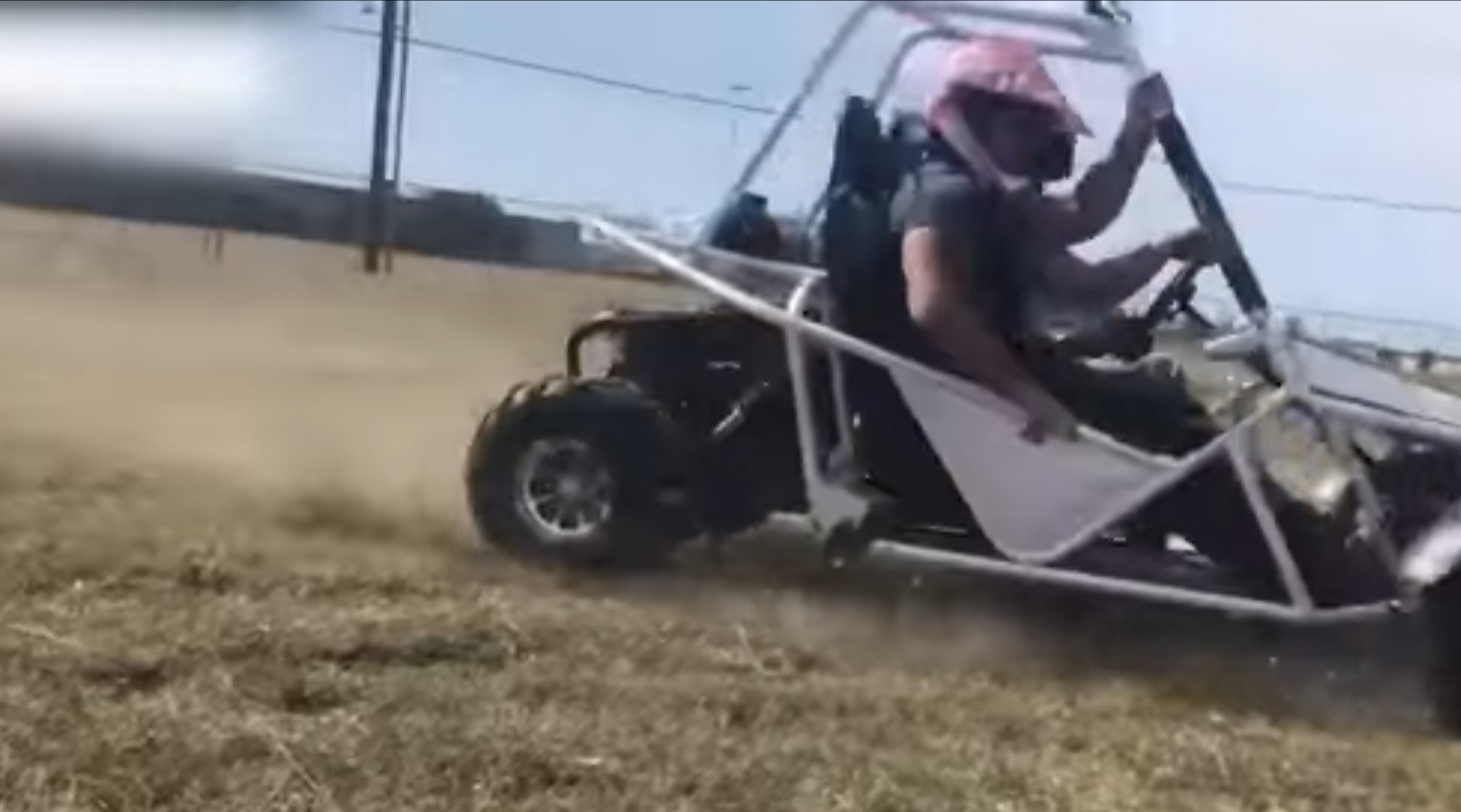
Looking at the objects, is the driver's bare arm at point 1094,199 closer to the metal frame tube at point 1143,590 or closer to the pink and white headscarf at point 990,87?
the pink and white headscarf at point 990,87

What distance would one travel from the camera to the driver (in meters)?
6.54

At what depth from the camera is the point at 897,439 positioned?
6852 millimetres

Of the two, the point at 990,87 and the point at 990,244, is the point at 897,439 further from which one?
the point at 990,87

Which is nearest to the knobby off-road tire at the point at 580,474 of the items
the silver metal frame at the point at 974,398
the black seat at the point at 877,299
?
the silver metal frame at the point at 974,398

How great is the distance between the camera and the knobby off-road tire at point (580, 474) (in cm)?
697

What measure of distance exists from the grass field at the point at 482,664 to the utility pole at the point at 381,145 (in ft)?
3.43

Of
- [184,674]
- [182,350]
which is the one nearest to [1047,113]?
[184,674]

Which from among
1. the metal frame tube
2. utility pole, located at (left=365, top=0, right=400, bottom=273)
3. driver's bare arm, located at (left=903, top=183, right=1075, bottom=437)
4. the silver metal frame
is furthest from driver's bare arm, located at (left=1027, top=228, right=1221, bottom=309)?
utility pole, located at (left=365, top=0, right=400, bottom=273)

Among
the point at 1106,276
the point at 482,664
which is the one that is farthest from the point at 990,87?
the point at 482,664

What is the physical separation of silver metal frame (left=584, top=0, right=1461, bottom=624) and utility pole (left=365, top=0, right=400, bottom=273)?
1.12 m

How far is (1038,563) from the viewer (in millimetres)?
6645

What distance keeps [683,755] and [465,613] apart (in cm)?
113

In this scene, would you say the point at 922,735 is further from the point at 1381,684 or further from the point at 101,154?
the point at 101,154

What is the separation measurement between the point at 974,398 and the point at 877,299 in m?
Result: 0.36
